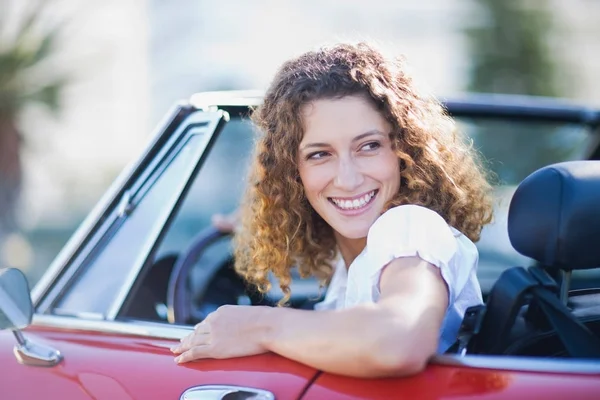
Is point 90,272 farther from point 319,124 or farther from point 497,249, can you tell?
point 497,249

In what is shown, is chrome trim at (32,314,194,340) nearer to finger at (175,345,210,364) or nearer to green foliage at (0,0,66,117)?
finger at (175,345,210,364)

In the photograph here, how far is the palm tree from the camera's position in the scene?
11789 mm

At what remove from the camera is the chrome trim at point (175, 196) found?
2502mm

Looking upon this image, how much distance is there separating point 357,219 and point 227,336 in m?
0.56

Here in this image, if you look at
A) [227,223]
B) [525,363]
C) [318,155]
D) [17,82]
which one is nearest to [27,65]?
[17,82]

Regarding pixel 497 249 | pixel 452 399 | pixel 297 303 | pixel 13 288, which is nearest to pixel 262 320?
pixel 452 399

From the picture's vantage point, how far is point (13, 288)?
80.9 inches

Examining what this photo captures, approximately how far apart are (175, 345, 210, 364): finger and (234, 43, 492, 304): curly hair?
0.65m

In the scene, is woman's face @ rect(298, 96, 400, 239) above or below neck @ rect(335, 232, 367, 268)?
above

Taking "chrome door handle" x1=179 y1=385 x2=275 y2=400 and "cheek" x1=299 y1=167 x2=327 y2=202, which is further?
"cheek" x1=299 y1=167 x2=327 y2=202

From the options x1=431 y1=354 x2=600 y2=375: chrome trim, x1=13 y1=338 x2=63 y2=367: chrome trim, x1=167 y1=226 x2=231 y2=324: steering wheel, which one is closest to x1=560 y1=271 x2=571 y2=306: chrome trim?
x1=431 y1=354 x2=600 y2=375: chrome trim

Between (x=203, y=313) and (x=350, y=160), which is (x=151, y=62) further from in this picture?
(x=350, y=160)

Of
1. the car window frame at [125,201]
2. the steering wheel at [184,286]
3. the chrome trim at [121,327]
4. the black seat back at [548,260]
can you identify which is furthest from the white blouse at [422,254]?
the steering wheel at [184,286]

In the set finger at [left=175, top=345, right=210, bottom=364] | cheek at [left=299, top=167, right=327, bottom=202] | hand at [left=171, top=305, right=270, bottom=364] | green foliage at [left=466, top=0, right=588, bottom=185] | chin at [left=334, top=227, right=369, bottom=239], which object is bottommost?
finger at [left=175, top=345, right=210, bottom=364]
